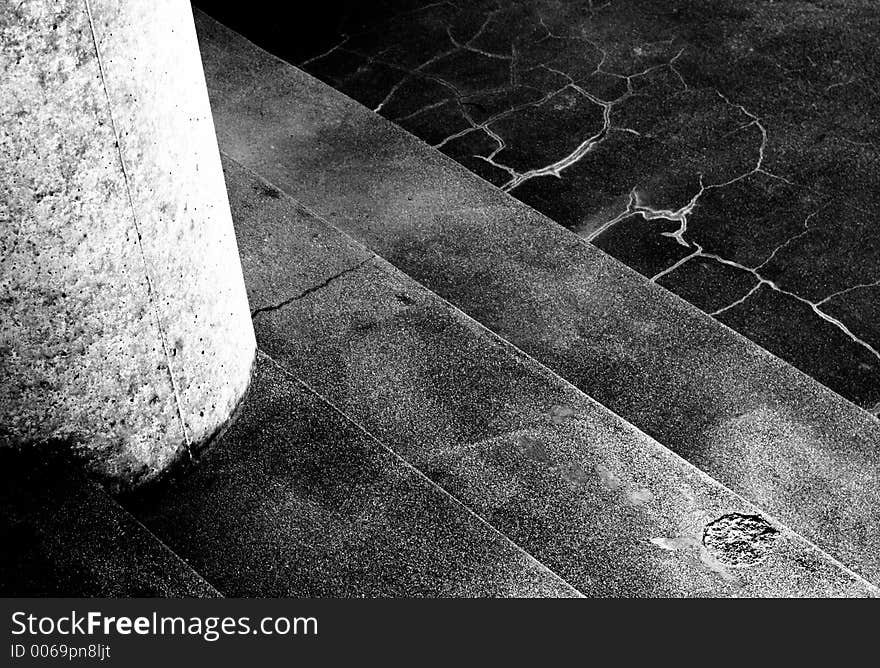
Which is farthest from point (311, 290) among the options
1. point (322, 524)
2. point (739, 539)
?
point (739, 539)

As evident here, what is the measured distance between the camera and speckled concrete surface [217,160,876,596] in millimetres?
2398

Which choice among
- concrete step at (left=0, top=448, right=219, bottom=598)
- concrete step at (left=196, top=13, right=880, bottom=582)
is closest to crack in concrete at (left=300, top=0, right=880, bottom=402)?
concrete step at (left=196, top=13, right=880, bottom=582)

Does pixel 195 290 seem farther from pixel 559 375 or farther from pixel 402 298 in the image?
pixel 559 375

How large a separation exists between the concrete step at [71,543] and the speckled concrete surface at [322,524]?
0.51 feet

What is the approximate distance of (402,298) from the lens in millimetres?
3062

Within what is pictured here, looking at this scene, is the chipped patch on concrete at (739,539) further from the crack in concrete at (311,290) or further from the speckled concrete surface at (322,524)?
the crack in concrete at (311,290)

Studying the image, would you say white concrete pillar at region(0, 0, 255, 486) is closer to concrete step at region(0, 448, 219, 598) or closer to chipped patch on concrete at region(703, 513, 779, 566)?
concrete step at region(0, 448, 219, 598)

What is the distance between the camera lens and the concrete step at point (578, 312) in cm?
285

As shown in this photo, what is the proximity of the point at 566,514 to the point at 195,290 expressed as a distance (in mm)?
989

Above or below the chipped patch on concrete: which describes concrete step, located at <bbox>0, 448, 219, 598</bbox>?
above

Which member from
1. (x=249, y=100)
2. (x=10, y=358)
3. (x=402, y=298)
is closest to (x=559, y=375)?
(x=402, y=298)

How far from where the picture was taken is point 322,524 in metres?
2.30

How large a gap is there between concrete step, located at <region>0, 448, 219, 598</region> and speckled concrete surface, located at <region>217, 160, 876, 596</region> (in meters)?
0.21

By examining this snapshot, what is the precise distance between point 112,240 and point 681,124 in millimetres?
2958
